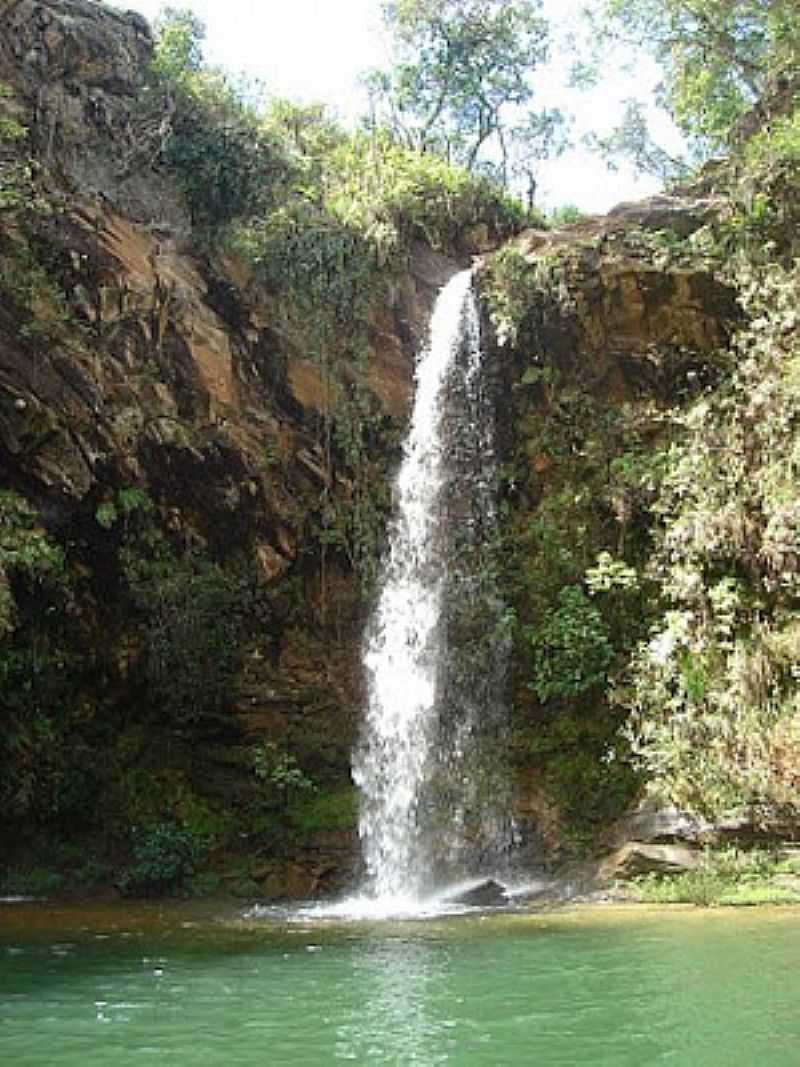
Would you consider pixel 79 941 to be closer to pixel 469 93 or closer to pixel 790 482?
pixel 790 482

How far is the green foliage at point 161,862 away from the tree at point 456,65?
19.7m

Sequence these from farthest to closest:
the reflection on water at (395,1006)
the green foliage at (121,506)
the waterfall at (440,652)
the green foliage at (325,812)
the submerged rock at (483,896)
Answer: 1. the green foliage at (121,506)
2. the green foliage at (325,812)
3. the waterfall at (440,652)
4. the submerged rock at (483,896)
5. the reflection on water at (395,1006)

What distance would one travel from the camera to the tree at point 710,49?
22.4 m

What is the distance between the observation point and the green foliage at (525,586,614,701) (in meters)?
15.4

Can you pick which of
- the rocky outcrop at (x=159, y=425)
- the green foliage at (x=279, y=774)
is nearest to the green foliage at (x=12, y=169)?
the rocky outcrop at (x=159, y=425)

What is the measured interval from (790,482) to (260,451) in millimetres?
7994

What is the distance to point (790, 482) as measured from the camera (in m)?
14.5

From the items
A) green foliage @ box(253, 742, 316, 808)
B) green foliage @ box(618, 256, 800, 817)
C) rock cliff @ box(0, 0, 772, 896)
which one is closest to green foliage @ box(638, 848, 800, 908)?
green foliage @ box(618, 256, 800, 817)

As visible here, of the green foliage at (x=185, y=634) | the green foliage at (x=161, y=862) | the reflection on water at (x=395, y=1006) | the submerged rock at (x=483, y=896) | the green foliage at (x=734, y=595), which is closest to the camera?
the reflection on water at (x=395, y=1006)

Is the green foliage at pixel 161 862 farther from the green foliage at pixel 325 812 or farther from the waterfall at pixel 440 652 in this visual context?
the waterfall at pixel 440 652

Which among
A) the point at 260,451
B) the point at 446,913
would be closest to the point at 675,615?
the point at 446,913

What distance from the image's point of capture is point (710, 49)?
74.9 ft

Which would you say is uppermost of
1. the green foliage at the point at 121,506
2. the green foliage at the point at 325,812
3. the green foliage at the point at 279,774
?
the green foliage at the point at 121,506

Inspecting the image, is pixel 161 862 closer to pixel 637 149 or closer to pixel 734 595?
pixel 734 595
